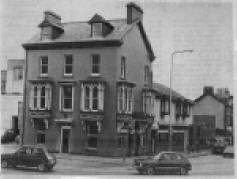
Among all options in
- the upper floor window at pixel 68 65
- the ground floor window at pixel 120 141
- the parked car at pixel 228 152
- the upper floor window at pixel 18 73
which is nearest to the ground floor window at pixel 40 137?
the upper floor window at pixel 18 73

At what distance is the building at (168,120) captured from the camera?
343 inches

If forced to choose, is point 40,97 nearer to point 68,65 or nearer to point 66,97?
point 66,97

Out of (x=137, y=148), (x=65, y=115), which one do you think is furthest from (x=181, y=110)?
(x=65, y=115)

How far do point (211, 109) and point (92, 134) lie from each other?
85.6 inches

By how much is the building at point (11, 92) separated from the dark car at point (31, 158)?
0.44 meters

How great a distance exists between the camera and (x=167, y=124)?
8836 millimetres

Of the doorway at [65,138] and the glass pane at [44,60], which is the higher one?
the glass pane at [44,60]

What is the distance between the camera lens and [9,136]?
8719mm

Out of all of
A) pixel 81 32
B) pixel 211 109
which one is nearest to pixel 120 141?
pixel 211 109

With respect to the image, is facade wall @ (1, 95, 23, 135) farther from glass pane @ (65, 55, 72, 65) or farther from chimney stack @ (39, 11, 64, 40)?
chimney stack @ (39, 11, 64, 40)

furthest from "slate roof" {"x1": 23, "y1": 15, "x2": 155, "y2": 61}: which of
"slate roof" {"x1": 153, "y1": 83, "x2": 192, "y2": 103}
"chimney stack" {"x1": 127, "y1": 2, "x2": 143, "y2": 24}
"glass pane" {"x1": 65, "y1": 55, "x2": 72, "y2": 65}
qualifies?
"slate roof" {"x1": 153, "y1": 83, "x2": 192, "y2": 103}

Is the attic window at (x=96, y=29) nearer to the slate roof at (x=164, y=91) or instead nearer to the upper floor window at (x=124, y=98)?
the upper floor window at (x=124, y=98)

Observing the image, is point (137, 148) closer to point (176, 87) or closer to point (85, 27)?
point (176, 87)

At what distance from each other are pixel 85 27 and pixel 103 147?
2.20 metres
